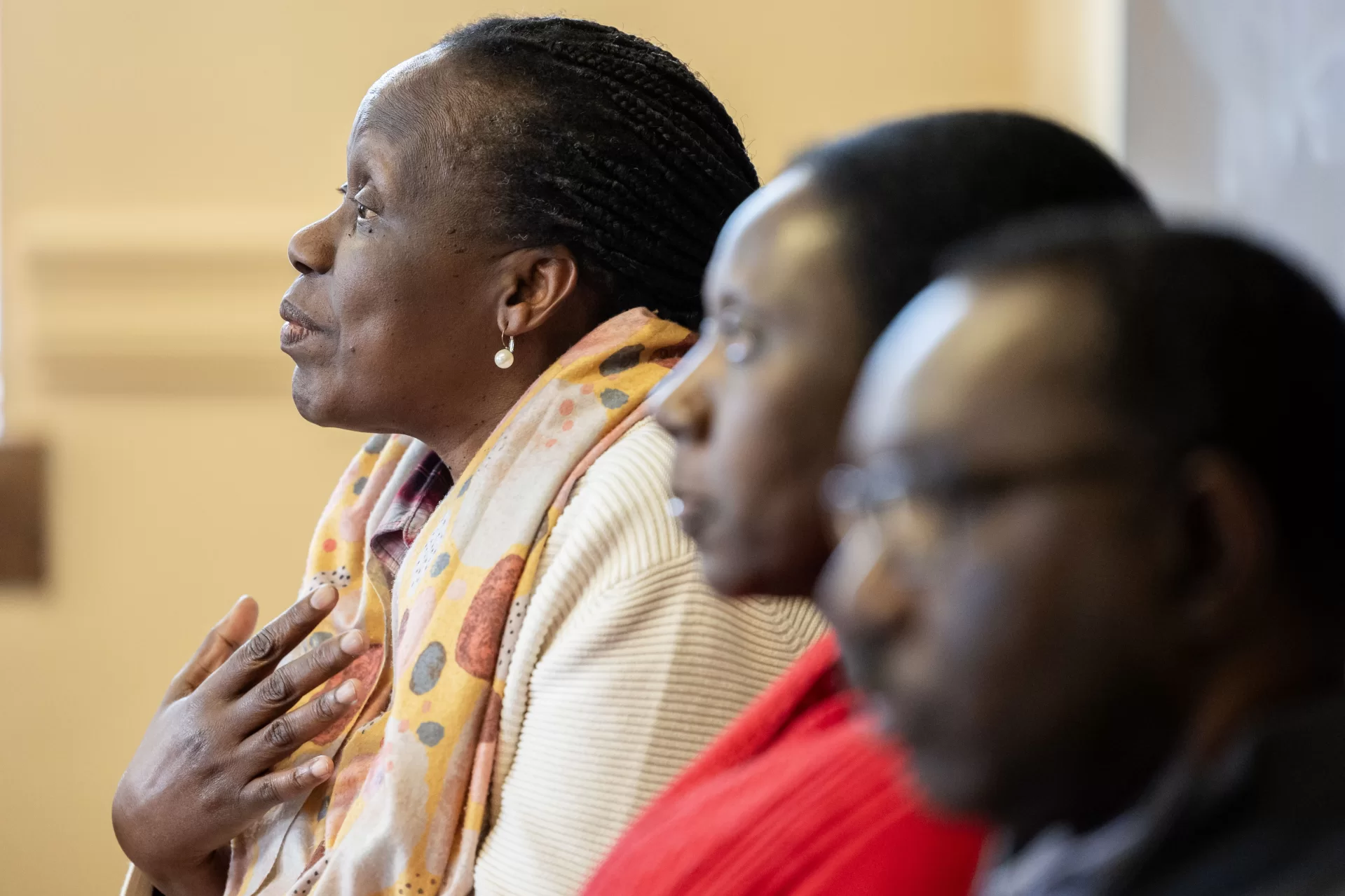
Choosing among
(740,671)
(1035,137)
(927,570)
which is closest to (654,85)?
(740,671)

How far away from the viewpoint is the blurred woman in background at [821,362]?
23.3 inches

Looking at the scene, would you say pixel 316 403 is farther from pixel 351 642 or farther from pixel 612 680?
pixel 612 680

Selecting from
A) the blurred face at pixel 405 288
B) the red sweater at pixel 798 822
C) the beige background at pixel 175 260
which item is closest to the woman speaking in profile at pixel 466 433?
the blurred face at pixel 405 288

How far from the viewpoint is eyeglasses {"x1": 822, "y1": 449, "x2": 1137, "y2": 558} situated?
0.38 meters

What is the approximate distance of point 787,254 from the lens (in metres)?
0.60

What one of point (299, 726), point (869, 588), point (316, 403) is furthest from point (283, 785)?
point (869, 588)

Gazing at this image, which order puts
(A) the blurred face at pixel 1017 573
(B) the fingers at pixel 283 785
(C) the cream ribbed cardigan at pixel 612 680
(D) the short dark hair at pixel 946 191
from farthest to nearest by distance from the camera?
1. (B) the fingers at pixel 283 785
2. (C) the cream ribbed cardigan at pixel 612 680
3. (D) the short dark hair at pixel 946 191
4. (A) the blurred face at pixel 1017 573

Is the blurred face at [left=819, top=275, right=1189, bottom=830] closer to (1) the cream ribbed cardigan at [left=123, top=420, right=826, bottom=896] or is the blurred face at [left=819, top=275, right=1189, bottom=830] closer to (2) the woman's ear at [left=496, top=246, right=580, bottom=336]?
(1) the cream ribbed cardigan at [left=123, top=420, right=826, bottom=896]

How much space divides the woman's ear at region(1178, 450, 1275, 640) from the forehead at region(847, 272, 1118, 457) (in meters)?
0.03

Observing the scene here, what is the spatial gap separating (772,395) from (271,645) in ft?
2.36

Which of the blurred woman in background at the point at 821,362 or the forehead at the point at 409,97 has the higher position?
the forehead at the point at 409,97

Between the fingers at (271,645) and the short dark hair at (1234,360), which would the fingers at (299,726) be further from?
the short dark hair at (1234,360)

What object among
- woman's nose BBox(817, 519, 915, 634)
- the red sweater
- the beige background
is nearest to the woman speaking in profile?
the red sweater

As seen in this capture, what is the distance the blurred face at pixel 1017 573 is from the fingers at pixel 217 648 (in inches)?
39.4
